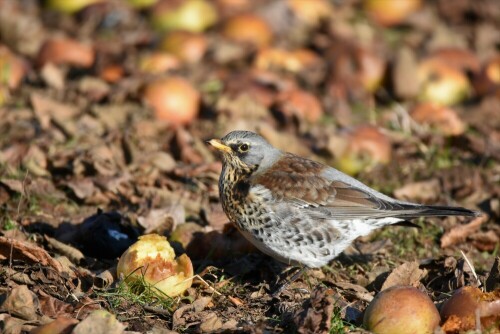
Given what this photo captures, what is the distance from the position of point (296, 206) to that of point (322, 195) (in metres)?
0.26

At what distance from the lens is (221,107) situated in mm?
10281

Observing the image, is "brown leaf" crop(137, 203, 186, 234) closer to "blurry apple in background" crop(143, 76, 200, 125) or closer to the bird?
the bird

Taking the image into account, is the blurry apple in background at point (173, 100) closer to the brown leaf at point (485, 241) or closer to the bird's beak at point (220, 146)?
the bird's beak at point (220, 146)

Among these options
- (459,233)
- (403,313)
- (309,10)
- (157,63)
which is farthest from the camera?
(309,10)

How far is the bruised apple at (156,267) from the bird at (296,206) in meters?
0.73

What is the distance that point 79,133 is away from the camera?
9.51m

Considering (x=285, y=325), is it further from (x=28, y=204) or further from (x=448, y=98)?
(x=448, y=98)

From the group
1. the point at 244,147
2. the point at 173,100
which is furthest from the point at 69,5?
the point at 244,147

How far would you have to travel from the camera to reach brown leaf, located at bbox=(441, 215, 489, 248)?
25.7 ft

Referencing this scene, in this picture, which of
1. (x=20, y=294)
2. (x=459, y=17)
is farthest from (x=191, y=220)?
(x=459, y=17)

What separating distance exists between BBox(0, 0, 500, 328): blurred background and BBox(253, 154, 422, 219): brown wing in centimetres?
60

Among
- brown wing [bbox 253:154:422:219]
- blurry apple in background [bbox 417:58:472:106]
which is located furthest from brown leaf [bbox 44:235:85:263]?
blurry apple in background [bbox 417:58:472:106]

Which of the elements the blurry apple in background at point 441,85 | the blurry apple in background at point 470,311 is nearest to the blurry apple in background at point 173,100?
the blurry apple in background at point 441,85

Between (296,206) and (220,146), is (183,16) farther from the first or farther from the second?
(296,206)
